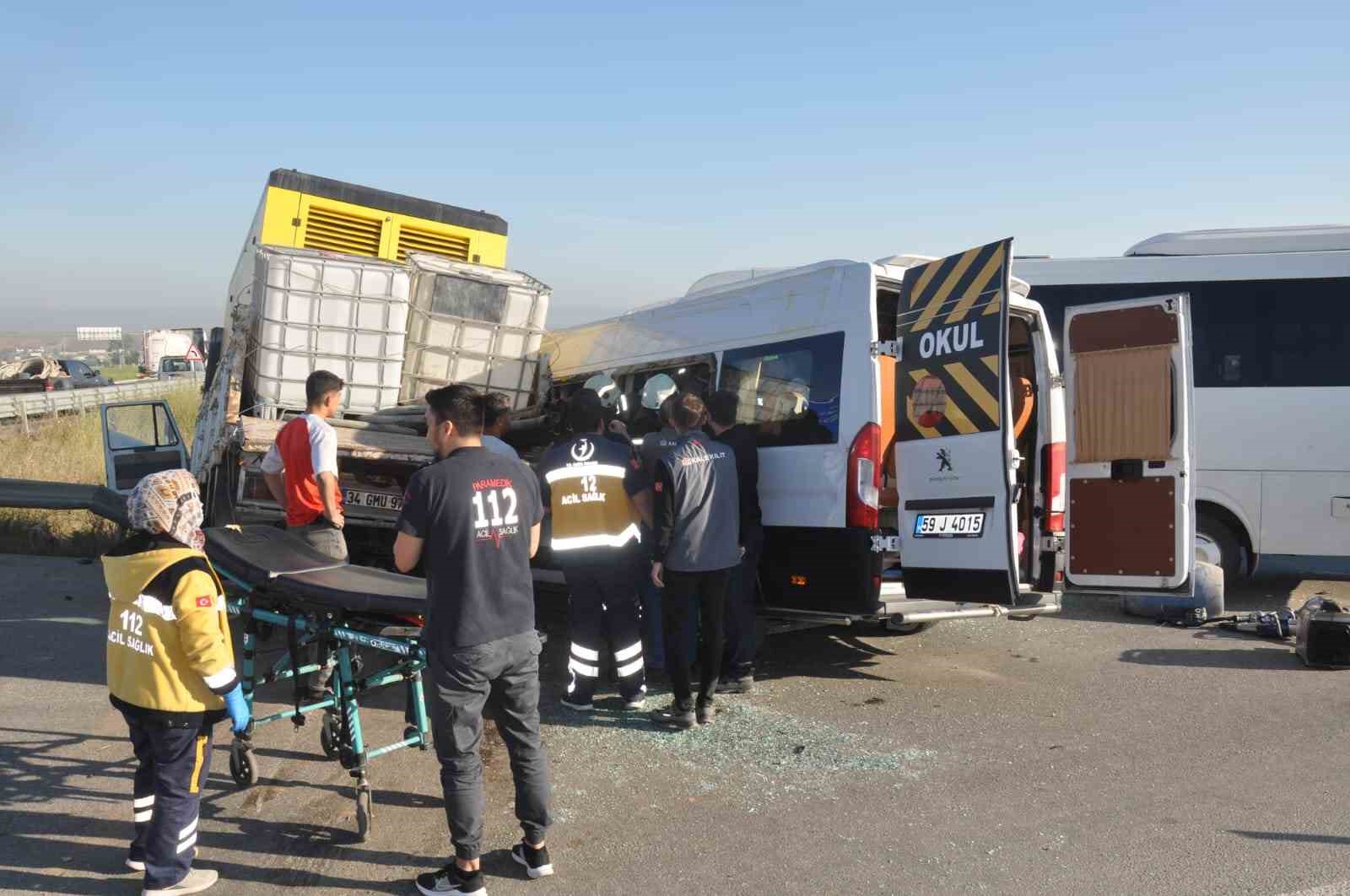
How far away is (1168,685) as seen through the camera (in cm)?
648

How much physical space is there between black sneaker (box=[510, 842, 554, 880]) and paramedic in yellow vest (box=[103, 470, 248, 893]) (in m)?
1.14

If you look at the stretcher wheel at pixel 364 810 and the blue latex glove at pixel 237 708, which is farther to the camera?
the stretcher wheel at pixel 364 810

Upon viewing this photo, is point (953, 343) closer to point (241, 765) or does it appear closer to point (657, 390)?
point (657, 390)

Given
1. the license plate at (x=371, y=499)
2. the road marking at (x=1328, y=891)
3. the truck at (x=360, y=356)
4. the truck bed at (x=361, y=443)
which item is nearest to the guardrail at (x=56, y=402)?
the truck at (x=360, y=356)

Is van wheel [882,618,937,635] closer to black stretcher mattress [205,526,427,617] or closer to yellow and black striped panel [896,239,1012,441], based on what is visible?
yellow and black striped panel [896,239,1012,441]

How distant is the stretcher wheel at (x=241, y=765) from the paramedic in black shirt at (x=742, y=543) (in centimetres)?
259

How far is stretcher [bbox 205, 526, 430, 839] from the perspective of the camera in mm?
4266

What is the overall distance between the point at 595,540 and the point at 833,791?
1.81 meters

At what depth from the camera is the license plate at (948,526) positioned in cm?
541

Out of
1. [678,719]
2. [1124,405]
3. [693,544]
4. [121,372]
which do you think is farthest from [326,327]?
[121,372]

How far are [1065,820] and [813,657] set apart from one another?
109 inches

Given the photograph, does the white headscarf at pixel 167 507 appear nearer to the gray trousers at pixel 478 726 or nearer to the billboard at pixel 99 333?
the gray trousers at pixel 478 726

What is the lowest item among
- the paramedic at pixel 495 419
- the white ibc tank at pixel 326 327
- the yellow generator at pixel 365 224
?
the paramedic at pixel 495 419

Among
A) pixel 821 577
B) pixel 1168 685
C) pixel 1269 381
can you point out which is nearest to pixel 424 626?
pixel 821 577
